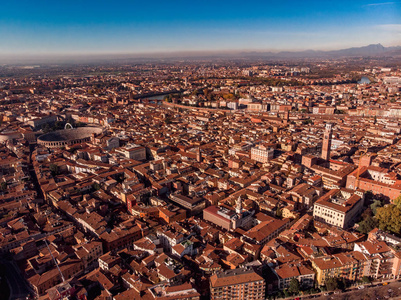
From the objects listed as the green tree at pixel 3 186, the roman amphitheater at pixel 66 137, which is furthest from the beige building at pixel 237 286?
the roman amphitheater at pixel 66 137

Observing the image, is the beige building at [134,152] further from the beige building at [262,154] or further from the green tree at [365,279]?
the green tree at [365,279]

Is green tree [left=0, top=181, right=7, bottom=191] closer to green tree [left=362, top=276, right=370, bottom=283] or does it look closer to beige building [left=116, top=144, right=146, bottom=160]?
beige building [left=116, top=144, right=146, bottom=160]

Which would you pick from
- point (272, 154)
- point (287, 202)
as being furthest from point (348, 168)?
point (287, 202)

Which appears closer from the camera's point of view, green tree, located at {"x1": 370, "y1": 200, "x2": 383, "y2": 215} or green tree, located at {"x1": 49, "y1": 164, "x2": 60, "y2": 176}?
green tree, located at {"x1": 370, "y1": 200, "x2": 383, "y2": 215}

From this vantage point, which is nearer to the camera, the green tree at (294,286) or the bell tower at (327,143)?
the green tree at (294,286)

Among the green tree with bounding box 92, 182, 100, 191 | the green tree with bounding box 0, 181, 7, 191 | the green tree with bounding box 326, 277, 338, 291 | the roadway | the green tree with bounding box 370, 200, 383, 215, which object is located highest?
the green tree with bounding box 0, 181, 7, 191

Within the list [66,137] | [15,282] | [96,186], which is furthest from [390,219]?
[66,137]

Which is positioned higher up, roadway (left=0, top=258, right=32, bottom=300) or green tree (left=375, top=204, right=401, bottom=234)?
green tree (left=375, top=204, right=401, bottom=234)

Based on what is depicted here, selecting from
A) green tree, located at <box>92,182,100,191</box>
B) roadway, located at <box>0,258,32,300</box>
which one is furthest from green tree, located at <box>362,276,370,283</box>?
green tree, located at <box>92,182,100,191</box>
